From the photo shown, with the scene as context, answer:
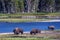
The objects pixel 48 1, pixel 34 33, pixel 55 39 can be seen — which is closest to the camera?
pixel 55 39

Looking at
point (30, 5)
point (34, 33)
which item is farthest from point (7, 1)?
point (34, 33)

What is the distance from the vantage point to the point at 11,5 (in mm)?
91938

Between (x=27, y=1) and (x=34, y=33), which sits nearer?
(x=34, y=33)

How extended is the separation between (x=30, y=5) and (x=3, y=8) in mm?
11143

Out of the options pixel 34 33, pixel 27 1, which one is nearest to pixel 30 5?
pixel 27 1

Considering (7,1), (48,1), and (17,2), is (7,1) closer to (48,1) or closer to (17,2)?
(17,2)

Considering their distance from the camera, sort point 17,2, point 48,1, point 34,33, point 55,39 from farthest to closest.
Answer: point 48,1, point 17,2, point 34,33, point 55,39

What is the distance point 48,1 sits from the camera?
3829 inches

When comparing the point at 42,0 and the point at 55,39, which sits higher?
the point at 55,39

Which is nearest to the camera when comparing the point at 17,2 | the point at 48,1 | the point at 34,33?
the point at 34,33

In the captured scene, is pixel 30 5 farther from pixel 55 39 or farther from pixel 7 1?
pixel 55 39

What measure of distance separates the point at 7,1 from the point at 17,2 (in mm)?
4061

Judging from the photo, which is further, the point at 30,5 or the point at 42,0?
the point at 42,0

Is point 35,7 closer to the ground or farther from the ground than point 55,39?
closer to the ground
